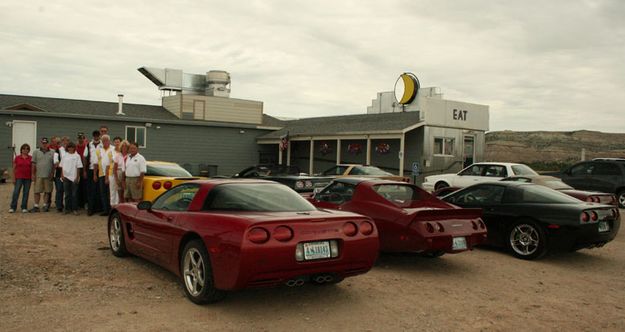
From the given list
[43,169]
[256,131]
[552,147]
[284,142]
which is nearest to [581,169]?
[284,142]

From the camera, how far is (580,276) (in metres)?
7.12

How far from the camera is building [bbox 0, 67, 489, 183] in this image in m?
22.8

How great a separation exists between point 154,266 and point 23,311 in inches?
82.1

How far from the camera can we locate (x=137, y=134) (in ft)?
85.8

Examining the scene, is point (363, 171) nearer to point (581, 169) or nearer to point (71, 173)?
point (581, 169)

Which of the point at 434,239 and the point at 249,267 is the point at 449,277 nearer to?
the point at 434,239

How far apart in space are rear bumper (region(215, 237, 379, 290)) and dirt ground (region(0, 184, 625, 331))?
36cm

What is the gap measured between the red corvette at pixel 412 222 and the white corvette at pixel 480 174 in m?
9.16

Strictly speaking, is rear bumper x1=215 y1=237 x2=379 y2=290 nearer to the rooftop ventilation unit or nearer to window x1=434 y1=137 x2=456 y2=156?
window x1=434 y1=137 x2=456 y2=156

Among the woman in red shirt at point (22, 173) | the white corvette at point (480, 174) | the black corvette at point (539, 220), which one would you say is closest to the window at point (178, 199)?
the black corvette at point (539, 220)

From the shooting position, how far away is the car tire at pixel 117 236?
7020mm

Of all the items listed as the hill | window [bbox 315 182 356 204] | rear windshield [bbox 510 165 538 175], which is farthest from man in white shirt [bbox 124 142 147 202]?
the hill

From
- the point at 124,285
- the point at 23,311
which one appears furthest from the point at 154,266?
the point at 23,311

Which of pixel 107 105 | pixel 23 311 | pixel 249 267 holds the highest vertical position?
pixel 107 105
